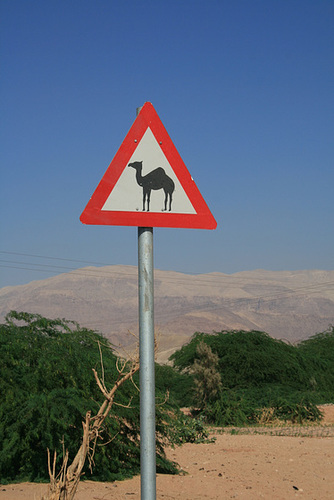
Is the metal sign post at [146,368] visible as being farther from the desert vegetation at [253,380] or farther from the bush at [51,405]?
the desert vegetation at [253,380]

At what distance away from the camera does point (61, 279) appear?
457ft

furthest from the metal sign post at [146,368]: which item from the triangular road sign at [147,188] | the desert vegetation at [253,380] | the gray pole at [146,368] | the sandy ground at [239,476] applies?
the desert vegetation at [253,380]

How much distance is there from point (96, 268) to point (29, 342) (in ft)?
479

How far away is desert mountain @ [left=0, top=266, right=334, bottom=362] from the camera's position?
92375mm

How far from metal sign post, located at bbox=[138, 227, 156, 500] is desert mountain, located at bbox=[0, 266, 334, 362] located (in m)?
68.9

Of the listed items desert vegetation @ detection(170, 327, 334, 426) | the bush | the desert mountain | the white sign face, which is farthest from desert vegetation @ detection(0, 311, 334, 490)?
the desert mountain

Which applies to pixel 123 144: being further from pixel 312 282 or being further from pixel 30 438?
pixel 312 282

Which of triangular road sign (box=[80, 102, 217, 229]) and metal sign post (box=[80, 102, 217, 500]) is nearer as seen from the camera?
metal sign post (box=[80, 102, 217, 500])

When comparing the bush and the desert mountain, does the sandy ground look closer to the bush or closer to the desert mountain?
the bush

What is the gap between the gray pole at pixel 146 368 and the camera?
8.29 ft

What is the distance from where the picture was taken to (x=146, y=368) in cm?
260

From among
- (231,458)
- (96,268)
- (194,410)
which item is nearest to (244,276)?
(96,268)

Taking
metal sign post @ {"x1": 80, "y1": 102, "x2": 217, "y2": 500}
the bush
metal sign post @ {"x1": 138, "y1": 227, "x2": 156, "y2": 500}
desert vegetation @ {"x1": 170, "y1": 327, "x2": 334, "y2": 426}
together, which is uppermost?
metal sign post @ {"x1": 80, "y1": 102, "x2": 217, "y2": 500}

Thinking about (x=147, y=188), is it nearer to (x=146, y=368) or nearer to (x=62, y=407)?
(x=146, y=368)
